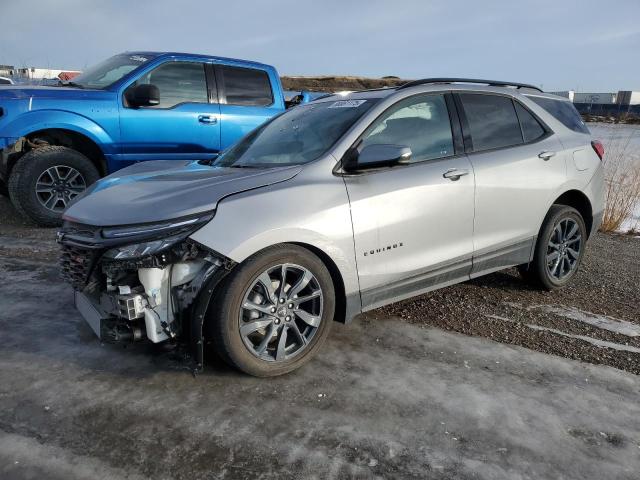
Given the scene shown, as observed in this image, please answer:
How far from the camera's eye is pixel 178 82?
672cm

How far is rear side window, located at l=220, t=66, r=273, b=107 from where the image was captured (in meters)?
7.10

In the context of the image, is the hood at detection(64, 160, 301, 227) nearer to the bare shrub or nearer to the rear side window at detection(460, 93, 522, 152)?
the rear side window at detection(460, 93, 522, 152)

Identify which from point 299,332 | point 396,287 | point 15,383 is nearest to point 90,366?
point 15,383

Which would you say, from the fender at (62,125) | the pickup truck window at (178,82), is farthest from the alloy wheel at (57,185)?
the pickup truck window at (178,82)

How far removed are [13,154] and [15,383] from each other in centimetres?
394

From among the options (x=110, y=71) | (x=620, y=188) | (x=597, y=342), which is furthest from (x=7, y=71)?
(x=597, y=342)

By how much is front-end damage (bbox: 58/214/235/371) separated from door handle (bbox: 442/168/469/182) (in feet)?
5.61

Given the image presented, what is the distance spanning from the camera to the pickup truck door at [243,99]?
6.97 metres

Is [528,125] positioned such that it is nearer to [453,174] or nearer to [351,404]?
[453,174]

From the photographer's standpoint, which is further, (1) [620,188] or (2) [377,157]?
(1) [620,188]

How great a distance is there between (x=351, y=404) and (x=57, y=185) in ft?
15.8

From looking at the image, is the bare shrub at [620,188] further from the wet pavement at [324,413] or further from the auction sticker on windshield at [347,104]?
the auction sticker on windshield at [347,104]

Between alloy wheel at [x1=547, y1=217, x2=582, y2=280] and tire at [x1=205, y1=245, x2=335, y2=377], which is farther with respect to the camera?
alloy wheel at [x1=547, y1=217, x2=582, y2=280]

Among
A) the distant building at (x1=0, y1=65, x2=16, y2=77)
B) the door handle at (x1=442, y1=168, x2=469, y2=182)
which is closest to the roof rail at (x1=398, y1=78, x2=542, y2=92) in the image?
the door handle at (x1=442, y1=168, x2=469, y2=182)
